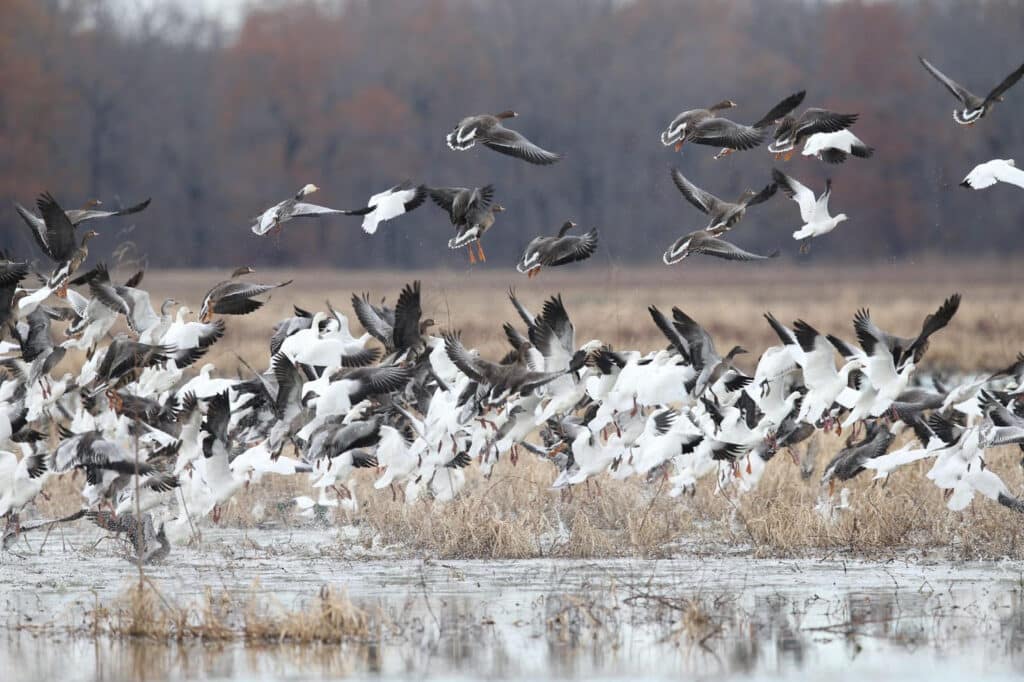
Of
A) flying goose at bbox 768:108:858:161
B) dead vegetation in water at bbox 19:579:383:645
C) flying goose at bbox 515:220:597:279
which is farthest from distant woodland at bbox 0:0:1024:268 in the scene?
dead vegetation in water at bbox 19:579:383:645

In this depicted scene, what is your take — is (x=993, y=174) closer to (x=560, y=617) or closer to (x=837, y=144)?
(x=837, y=144)

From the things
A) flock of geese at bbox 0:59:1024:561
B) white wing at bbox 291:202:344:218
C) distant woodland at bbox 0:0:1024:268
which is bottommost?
flock of geese at bbox 0:59:1024:561

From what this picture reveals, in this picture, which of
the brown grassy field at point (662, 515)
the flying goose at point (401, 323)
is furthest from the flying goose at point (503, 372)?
the brown grassy field at point (662, 515)

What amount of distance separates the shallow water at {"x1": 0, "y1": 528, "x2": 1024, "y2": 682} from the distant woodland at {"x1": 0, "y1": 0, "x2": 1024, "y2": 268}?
739 inches

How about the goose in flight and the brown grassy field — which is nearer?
the brown grassy field

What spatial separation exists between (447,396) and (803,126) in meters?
2.78

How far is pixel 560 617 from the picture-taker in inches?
312

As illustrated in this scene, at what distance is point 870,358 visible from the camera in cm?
969

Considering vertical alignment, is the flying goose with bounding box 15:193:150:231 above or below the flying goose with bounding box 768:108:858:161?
below

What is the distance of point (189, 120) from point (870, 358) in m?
30.2

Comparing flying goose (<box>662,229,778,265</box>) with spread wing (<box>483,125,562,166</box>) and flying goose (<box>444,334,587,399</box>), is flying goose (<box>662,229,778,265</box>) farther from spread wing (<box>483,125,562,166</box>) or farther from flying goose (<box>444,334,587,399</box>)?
flying goose (<box>444,334,587,399</box>)

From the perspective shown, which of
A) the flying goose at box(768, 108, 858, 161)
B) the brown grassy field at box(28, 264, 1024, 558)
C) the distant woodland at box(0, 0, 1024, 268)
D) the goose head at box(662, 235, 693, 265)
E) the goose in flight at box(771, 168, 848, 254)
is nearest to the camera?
the brown grassy field at box(28, 264, 1024, 558)

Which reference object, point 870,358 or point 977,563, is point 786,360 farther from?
point 977,563

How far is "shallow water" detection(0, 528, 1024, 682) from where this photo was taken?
7.29 meters
